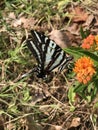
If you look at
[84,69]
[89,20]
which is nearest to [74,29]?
[89,20]

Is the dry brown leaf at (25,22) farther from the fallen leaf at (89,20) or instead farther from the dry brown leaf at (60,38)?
the fallen leaf at (89,20)

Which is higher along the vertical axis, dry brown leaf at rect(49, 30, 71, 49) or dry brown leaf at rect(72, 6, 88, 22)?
dry brown leaf at rect(72, 6, 88, 22)

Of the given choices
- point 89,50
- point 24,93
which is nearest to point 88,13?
point 24,93

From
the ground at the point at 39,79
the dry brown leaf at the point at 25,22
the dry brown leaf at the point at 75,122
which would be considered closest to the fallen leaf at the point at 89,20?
the ground at the point at 39,79

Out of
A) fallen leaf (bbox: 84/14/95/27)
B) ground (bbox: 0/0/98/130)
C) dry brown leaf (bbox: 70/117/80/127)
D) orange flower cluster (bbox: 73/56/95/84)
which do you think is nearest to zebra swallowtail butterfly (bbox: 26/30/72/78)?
ground (bbox: 0/0/98/130)

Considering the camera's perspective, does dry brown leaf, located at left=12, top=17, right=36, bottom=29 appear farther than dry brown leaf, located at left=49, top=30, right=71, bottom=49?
Yes

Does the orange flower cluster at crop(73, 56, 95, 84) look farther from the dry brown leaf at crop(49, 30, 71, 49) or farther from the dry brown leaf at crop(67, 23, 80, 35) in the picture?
the dry brown leaf at crop(67, 23, 80, 35)

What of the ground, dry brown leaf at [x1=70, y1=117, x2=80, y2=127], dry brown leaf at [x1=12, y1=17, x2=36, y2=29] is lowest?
dry brown leaf at [x1=70, y1=117, x2=80, y2=127]
